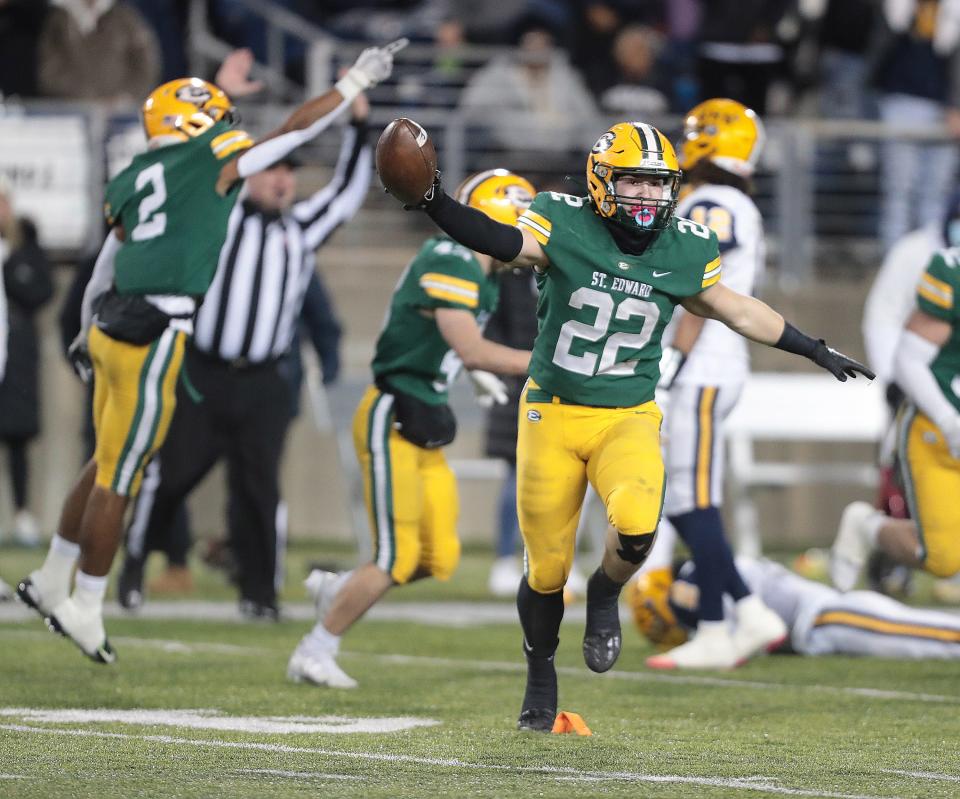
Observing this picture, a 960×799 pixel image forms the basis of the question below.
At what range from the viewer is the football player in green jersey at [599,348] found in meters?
5.28

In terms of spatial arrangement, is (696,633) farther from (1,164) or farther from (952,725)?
(1,164)

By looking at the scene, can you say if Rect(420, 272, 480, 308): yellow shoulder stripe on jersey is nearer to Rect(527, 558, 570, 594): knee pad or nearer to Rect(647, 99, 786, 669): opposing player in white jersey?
Rect(647, 99, 786, 669): opposing player in white jersey

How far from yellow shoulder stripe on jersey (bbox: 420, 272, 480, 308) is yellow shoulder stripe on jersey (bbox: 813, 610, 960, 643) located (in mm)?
1951

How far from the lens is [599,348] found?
535cm

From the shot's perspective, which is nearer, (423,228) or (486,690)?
(486,690)

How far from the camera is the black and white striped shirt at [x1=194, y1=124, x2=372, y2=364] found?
27.8 ft

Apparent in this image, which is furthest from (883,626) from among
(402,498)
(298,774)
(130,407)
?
(298,774)

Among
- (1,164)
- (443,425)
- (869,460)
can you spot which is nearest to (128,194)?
(443,425)

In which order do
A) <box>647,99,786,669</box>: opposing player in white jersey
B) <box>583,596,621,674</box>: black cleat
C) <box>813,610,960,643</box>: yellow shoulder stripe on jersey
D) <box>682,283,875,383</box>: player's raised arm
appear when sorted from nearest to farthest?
1. <box>583,596,621,674</box>: black cleat
2. <box>682,283,875,383</box>: player's raised arm
3. <box>647,99,786,669</box>: opposing player in white jersey
4. <box>813,610,960,643</box>: yellow shoulder stripe on jersey

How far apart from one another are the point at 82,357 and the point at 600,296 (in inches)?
89.4

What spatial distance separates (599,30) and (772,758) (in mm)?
9058

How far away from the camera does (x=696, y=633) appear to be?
7.16 m

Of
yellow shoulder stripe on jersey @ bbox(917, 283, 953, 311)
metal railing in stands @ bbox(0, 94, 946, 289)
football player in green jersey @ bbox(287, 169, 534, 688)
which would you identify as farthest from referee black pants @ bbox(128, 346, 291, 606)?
metal railing in stands @ bbox(0, 94, 946, 289)

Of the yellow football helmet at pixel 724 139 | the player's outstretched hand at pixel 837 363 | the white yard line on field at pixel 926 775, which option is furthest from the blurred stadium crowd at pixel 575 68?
the white yard line on field at pixel 926 775
